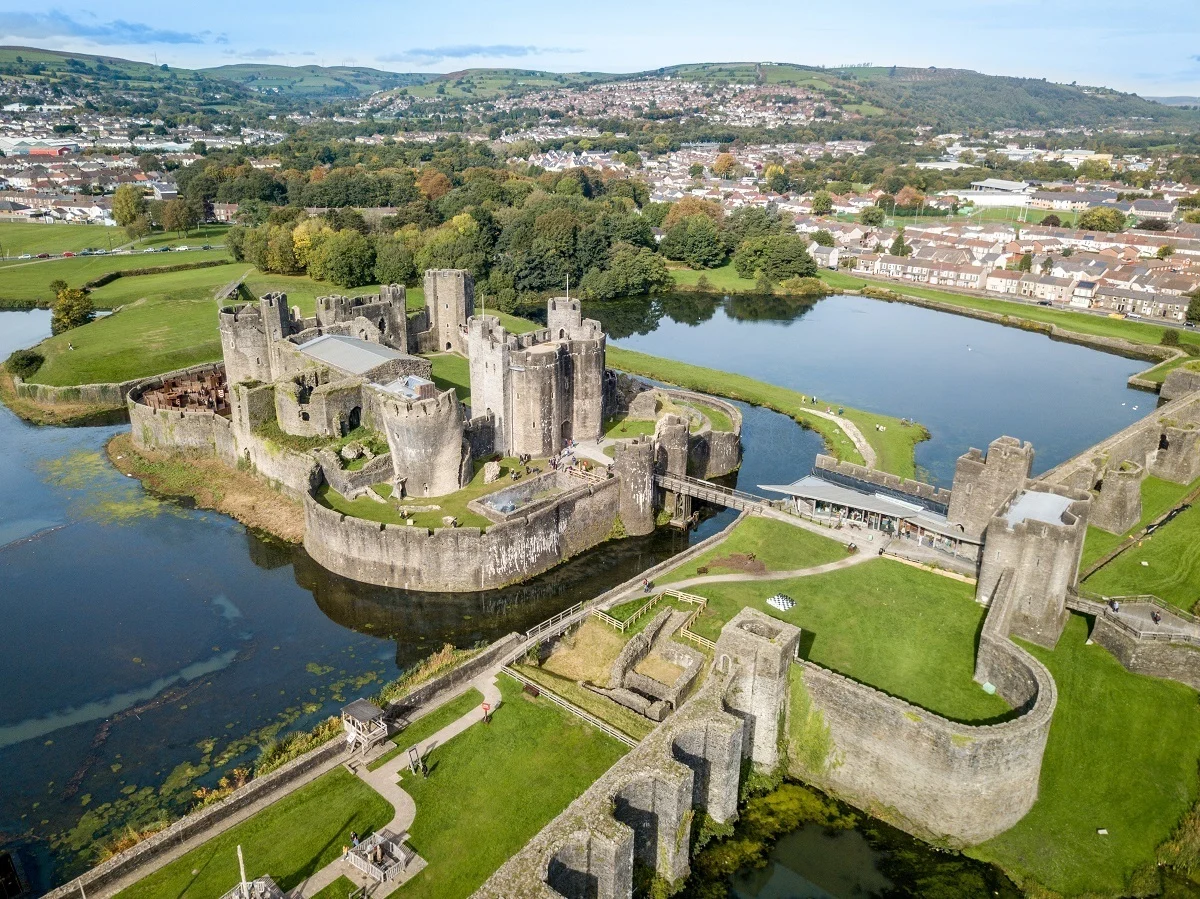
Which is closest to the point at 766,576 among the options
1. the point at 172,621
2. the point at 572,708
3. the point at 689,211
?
the point at 572,708

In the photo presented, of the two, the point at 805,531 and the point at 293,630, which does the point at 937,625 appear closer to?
the point at 805,531

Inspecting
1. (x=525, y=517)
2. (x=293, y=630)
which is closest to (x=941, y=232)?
(x=525, y=517)

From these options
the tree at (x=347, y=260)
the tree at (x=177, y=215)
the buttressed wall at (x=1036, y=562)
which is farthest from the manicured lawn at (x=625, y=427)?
the tree at (x=177, y=215)

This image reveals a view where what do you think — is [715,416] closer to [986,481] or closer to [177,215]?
[986,481]

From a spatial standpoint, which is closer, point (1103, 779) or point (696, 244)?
point (1103, 779)

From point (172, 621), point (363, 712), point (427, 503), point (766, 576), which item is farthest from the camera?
point (427, 503)

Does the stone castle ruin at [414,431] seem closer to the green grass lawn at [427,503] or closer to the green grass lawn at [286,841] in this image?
the green grass lawn at [427,503]
